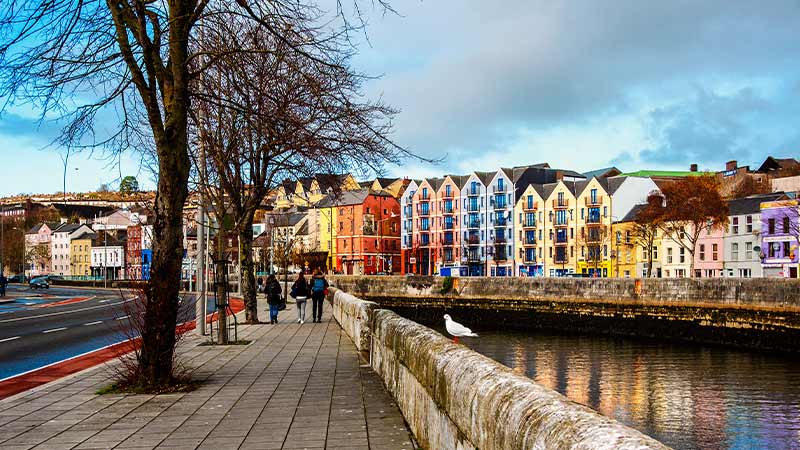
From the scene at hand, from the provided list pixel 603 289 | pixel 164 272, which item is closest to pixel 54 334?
pixel 164 272

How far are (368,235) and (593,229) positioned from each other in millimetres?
42071

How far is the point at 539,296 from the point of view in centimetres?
6300

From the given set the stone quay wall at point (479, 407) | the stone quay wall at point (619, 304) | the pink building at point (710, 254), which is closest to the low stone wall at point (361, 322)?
the stone quay wall at point (479, 407)

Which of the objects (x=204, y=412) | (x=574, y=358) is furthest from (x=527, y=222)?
(x=204, y=412)

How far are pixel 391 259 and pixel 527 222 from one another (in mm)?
29001

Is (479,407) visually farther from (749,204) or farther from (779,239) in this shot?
(749,204)

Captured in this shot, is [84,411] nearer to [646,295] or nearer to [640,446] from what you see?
[640,446]

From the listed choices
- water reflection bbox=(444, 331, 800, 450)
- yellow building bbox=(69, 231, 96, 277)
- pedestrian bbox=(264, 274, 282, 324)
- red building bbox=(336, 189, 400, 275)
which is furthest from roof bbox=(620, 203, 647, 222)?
yellow building bbox=(69, 231, 96, 277)

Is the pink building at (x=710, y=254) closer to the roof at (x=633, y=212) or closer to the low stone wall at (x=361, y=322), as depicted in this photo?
the roof at (x=633, y=212)

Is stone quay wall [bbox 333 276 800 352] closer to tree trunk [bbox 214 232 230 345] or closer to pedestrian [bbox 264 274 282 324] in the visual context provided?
pedestrian [bbox 264 274 282 324]

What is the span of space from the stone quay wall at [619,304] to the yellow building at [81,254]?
346 ft

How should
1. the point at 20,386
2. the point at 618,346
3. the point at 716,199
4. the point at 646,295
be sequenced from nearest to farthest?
the point at 20,386 → the point at 618,346 → the point at 646,295 → the point at 716,199

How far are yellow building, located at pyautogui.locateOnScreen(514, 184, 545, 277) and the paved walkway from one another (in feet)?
306

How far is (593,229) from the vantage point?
96.1 meters
